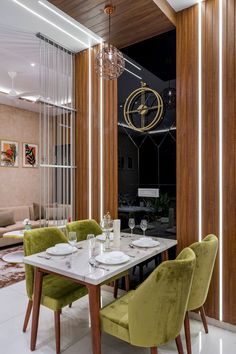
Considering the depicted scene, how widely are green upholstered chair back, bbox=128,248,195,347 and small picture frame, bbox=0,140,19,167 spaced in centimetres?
537

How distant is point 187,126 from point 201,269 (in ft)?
4.73

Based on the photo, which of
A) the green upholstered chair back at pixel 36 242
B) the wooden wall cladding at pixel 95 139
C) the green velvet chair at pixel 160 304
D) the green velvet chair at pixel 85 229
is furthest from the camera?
the wooden wall cladding at pixel 95 139

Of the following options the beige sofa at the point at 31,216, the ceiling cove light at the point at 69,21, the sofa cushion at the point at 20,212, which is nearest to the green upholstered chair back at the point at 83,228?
the beige sofa at the point at 31,216

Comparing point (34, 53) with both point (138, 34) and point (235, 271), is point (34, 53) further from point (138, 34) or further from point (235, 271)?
point (235, 271)

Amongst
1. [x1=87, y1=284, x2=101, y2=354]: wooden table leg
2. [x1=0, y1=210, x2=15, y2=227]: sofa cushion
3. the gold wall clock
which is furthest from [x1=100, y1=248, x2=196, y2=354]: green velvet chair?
[x1=0, y1=210, x2=15, y2=227]: sofa cushion

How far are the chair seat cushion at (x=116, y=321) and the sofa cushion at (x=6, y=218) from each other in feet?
14.0

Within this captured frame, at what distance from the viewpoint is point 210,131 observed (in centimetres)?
255

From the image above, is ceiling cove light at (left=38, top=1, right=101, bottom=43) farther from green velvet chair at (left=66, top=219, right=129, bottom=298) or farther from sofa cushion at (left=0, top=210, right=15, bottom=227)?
sofa cushion at (left=0, top=210, right=15, bottom=227)

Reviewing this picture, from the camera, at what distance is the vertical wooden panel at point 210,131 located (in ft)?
8.25

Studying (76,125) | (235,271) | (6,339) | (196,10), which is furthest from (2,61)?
(235,271)

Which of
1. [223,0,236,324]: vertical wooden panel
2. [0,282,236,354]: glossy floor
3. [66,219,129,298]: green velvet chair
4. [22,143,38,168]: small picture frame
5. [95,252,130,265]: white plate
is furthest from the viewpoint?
[22,143,38,168]: small picture frame

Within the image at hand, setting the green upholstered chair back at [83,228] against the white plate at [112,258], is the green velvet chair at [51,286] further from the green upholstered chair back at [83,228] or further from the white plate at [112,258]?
the white plate at [112,258]

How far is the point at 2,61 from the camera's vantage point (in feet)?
13.5

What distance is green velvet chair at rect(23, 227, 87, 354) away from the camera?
2.03 metres
